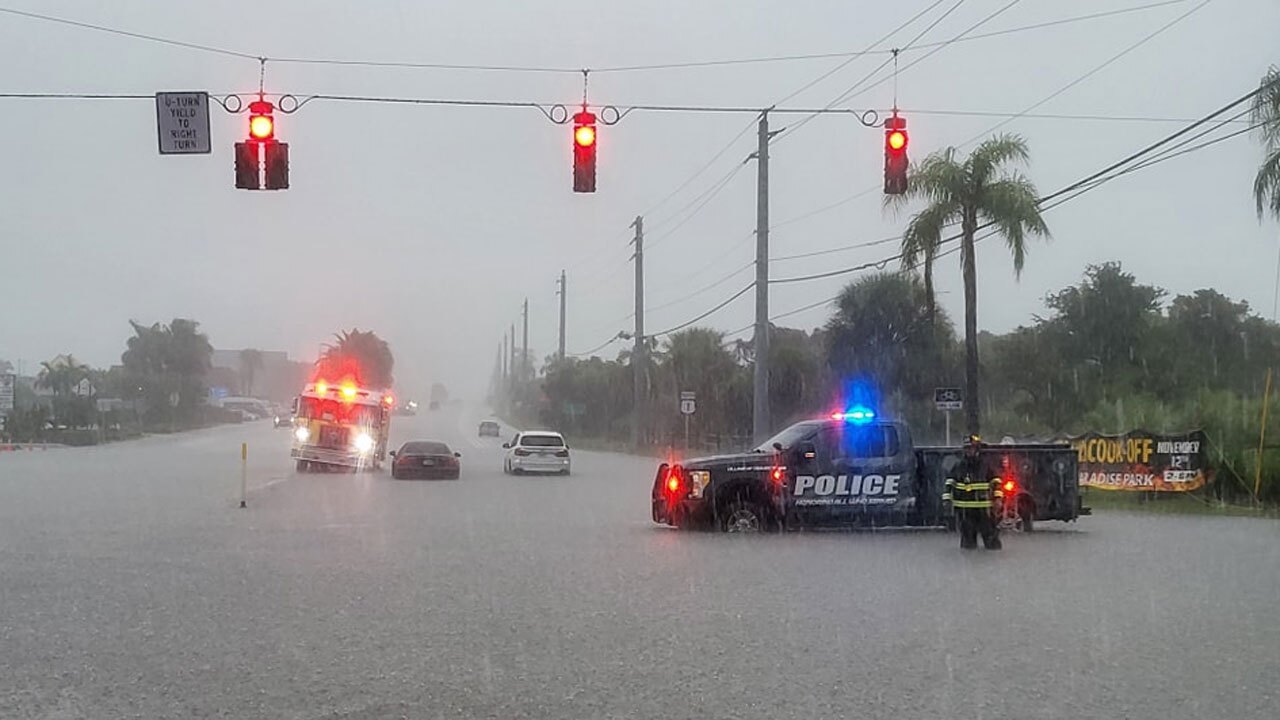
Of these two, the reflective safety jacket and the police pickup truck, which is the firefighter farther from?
the police pickup truck

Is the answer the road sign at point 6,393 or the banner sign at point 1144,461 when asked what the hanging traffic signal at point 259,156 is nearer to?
the banner sign at point 1144,461

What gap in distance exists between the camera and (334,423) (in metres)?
42.6

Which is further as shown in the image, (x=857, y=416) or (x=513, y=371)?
(x=513, y=371)

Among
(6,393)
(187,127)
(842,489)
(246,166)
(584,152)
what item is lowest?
(842,489)

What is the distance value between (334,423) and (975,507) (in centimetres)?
2745

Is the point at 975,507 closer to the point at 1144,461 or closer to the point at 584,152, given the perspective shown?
the point at 584,152

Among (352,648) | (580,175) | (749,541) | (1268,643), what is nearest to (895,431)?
(749,541)

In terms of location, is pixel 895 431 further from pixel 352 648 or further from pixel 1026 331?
pixel 1026 331

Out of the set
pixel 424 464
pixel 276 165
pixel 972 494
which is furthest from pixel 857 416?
pixel 424 464

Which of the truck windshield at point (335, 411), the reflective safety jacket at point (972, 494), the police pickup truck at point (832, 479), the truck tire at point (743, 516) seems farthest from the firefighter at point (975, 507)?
the truck windshield at point (335, 411)

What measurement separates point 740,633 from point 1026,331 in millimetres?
50314

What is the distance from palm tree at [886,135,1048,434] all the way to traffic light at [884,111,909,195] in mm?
14663

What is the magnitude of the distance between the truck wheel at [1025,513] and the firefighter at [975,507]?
2541 millimetres

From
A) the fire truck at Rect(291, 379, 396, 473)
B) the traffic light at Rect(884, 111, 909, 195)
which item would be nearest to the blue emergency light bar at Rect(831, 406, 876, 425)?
the traffic light at Rect(884, 111, 909, 195)
